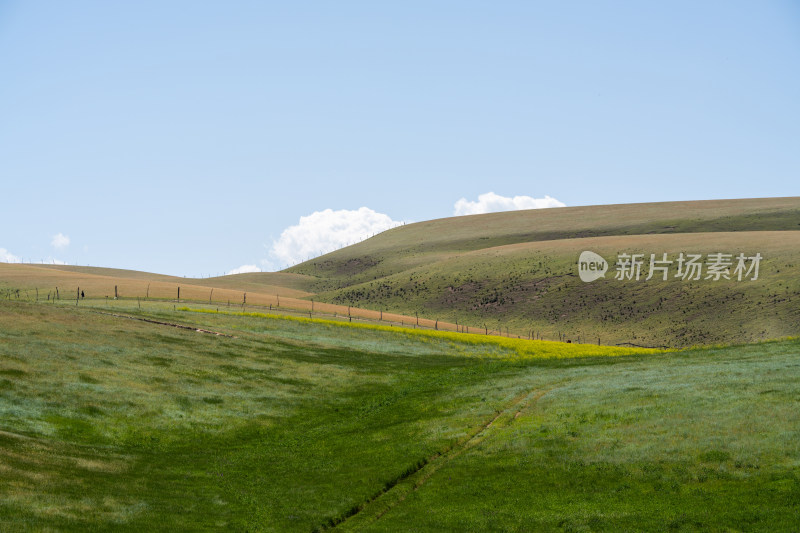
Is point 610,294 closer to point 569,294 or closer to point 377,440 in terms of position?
point 569,294

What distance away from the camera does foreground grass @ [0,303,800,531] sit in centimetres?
2134

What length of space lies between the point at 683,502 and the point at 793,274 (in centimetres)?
11305

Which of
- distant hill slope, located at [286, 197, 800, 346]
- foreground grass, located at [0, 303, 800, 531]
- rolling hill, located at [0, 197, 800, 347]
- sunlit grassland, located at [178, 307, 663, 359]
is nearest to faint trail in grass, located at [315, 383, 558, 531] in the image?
foreground grass, located at [0, 303, 800, 531]

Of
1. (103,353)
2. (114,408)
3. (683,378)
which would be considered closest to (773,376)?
(683,378)

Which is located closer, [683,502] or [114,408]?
[683,502]

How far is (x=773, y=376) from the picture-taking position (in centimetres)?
3625

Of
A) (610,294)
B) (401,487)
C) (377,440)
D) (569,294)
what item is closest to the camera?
(401,487)

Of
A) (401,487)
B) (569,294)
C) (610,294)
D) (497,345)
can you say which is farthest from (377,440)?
(569,294)

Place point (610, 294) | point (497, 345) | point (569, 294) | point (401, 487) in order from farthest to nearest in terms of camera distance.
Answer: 1. point (569, 294)
2. point (610, 294)
3. point (497, 345)
4. point (401, 487)

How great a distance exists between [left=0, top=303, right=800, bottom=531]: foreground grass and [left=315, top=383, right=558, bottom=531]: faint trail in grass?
0.33 feet

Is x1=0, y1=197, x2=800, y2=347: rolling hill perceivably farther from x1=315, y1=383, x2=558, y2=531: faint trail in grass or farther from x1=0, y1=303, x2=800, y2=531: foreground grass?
x1=315, y1=383, x2=558, y2=531: faint trail in grass

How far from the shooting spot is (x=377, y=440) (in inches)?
1314

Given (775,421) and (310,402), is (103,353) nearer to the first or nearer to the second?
(310,402)

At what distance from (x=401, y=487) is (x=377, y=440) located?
7.89m
